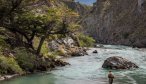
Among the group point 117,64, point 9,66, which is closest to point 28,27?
point 9,66

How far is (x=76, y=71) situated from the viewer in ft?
175

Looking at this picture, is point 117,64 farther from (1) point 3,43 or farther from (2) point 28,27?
(1) point 3,43

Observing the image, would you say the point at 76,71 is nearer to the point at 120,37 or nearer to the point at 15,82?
the point at 15,82

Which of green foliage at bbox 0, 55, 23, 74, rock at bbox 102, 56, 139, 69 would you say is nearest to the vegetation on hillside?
green foliage at bbox 0, 55, 23, 74

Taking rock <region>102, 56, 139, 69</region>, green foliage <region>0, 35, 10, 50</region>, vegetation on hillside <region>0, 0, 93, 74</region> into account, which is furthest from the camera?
rock <region>102, 56, 139, 69</region>

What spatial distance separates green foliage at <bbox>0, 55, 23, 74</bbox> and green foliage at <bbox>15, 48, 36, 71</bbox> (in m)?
1.74

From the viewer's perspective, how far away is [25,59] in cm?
5109

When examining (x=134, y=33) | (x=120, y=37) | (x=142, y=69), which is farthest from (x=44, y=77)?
(x=120, y=37)

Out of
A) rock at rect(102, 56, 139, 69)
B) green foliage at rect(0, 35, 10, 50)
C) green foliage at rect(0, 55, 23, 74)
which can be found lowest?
rock at rect(102, 56, 139, 69)

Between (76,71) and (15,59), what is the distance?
9035 millimetres

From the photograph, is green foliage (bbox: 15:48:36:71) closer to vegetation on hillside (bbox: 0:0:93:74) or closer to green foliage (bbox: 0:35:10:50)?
vegetation on hillside (bbox: 0:0:93:74)

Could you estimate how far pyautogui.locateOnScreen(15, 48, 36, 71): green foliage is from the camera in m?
50.2

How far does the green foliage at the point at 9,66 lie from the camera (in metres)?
45.3

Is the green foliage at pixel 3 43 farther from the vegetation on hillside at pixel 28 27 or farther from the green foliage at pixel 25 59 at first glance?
the green foliage at pixel 25 59
